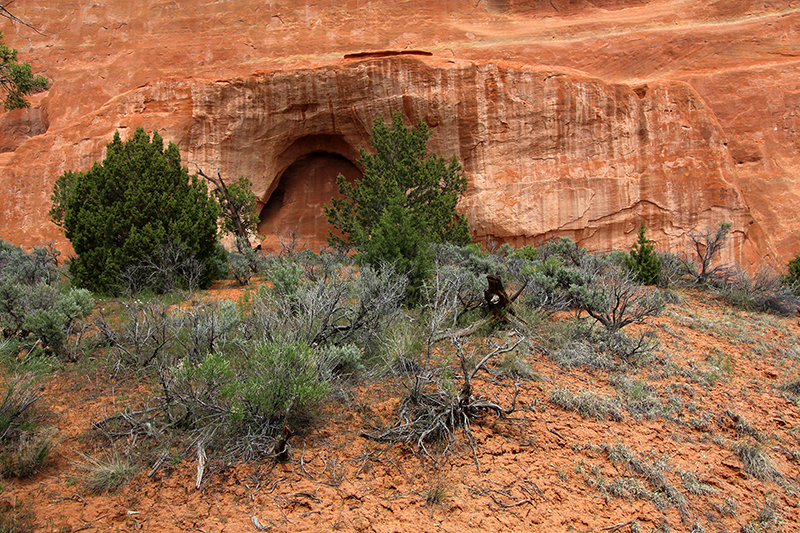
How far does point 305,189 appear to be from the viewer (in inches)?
813

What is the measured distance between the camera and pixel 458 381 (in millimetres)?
4312

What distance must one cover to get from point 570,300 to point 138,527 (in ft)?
17.1

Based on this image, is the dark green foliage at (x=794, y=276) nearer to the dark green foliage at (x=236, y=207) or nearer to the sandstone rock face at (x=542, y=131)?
the sandstone rock face at (x=542, y=131)

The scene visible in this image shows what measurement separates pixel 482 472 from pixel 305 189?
18.5 meters

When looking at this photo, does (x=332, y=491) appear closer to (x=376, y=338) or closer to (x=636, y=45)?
(x=376, y=338)

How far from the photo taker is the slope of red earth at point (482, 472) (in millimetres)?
2963

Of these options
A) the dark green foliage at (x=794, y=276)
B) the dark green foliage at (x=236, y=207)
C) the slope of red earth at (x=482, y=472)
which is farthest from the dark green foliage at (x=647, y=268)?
the dark green foliage at (x=236, y=207)

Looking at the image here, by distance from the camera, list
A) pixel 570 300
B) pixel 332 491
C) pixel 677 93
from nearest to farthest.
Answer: pixel 332 491 → pixel 570 300 → pixel 677 93

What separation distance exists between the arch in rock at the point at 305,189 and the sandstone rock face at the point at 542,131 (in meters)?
0.06

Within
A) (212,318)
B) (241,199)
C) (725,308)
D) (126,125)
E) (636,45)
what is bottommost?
(725,308)

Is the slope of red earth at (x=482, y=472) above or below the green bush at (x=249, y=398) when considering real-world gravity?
below

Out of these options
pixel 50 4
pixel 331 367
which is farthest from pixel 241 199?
pixel 50 4

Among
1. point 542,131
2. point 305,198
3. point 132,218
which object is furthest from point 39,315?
point 542,131

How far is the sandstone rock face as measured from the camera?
55.6ft
